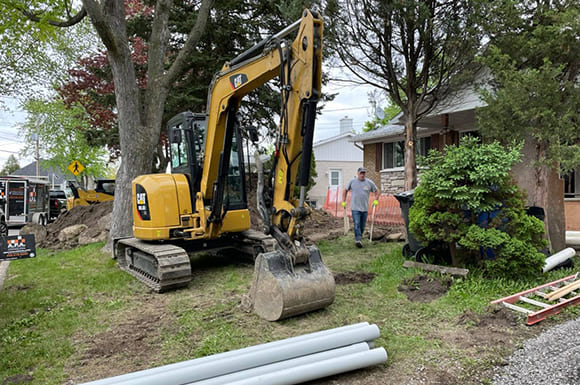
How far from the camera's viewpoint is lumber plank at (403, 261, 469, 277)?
5.66m

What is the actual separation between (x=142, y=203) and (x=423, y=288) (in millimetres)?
4524

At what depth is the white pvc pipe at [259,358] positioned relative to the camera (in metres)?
2.92

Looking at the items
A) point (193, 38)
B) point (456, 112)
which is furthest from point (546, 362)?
point (193, 38)

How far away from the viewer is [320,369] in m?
3.21

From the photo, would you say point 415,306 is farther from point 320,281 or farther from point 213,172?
point 213,172

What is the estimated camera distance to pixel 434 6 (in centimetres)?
829

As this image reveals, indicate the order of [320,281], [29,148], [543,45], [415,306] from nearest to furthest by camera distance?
[320,281]
[415,306]
[543,45]
[29,148]

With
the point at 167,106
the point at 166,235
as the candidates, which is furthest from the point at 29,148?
the point at 166,235

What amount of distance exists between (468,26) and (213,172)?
18.4 feet

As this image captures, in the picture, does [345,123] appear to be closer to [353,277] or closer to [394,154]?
[394,154]

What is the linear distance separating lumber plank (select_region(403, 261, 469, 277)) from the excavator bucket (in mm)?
2020

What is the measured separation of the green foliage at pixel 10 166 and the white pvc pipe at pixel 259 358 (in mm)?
78286

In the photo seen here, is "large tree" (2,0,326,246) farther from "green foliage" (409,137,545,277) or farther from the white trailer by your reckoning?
the white trailer

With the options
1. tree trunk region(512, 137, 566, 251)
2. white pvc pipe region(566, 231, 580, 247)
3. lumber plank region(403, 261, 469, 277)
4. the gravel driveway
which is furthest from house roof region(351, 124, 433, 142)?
the gravel driveway
